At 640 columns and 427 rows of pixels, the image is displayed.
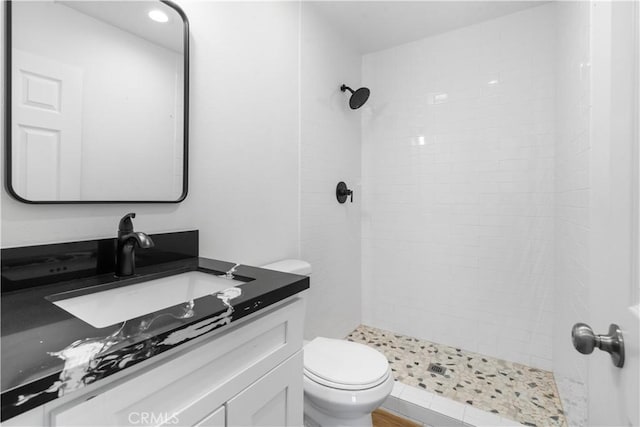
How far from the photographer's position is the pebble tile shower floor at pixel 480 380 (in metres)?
1.59

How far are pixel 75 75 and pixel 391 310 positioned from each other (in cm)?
243

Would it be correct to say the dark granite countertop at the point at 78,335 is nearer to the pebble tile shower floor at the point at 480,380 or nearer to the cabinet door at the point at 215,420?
the cabinet door at the point at 215,420

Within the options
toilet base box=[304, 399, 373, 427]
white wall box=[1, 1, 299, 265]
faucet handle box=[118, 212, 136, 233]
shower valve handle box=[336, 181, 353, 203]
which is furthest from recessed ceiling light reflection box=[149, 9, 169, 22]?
toilet base box=[304, 399, 373, 427]

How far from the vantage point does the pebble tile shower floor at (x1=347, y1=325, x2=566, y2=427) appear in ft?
5.23

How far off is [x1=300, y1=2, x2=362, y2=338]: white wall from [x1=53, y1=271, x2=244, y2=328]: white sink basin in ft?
3.00

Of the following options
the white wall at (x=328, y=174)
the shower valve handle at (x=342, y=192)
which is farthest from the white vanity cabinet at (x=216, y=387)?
the shower valve handle at (x=342, y=192)

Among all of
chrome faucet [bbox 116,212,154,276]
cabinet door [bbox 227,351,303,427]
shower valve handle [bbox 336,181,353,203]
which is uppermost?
shower valve handle [bbox 336,181,353,203]

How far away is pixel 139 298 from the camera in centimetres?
93

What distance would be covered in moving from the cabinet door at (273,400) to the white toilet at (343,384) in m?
0.32

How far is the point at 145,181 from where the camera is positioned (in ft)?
3.69

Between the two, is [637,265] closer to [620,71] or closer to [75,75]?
[620,71]

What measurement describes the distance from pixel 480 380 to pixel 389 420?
2.13ft

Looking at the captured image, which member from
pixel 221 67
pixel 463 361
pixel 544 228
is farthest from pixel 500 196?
pixel 221 67

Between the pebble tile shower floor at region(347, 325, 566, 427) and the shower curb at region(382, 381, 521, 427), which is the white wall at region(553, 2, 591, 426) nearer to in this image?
the pebble tile shower floor at region(347, 325, 566, 427)
